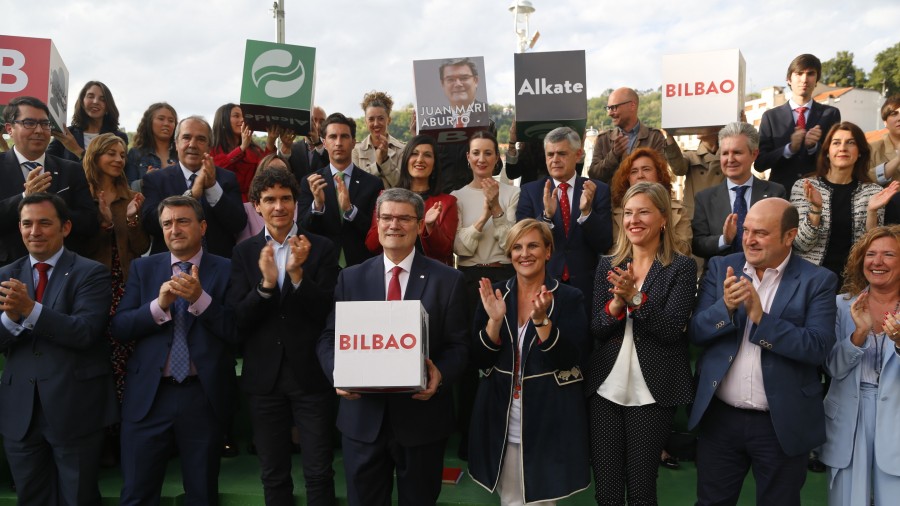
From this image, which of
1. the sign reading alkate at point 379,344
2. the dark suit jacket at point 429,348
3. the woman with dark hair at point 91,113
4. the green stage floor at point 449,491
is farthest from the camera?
the woman with dark hair at point 91,113

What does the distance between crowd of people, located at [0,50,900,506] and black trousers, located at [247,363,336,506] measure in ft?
0.05

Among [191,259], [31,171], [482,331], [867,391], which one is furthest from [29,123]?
[867,391]

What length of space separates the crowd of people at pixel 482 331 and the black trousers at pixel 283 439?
0.01 m

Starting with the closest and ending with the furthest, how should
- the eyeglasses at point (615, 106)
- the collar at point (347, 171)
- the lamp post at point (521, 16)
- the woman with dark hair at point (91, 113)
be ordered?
the collar at point (347, 171) < the eyeglasses at point (615, 106) < the woman with dark hair at point (91, 113) < the lamp post at point (521, 16)

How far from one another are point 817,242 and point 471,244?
2338mm

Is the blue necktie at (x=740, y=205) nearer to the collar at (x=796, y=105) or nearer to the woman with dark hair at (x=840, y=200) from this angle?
the woman with dark hair at (x=840, y=200)

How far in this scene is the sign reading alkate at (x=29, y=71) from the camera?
19.3ft

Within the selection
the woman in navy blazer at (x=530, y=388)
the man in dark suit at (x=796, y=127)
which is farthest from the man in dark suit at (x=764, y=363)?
the man in dark suit at (x=796, y=127)

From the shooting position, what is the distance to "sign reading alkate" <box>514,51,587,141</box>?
224 inches

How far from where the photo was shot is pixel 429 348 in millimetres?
3883

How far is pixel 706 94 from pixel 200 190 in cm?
411

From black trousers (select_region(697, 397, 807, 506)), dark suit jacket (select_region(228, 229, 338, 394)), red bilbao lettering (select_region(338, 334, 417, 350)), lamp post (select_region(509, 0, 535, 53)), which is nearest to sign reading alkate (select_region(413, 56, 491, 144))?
dark suit jacket (select_region(228, 229, 338, 394))

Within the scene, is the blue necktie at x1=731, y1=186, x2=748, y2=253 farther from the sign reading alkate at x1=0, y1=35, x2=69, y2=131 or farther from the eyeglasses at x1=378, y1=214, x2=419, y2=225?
the sign reading alkate at x1=0, y1=35, x2=69, y2=131

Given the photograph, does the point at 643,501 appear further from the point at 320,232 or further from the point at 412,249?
the point at 320,232
